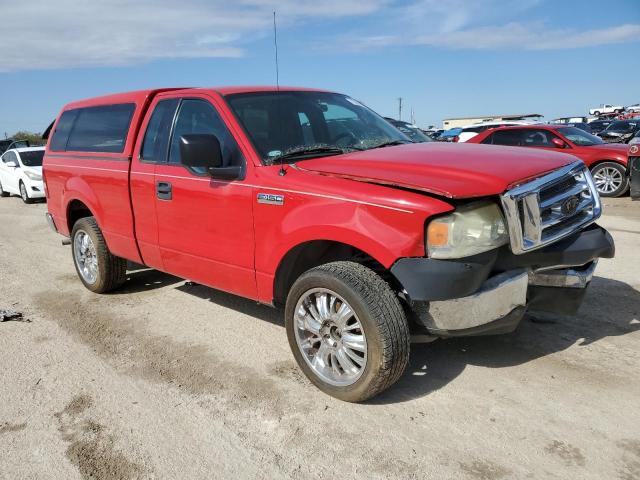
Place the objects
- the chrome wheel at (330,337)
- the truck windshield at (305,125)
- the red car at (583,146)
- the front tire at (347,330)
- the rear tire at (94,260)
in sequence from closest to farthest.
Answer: the front tire at (347,330) < the chrome wheel at (330,337) < the truck windshield at (305,125) < the rear tire at (94,260) < the red car at (583,146)

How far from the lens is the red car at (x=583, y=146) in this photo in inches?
446

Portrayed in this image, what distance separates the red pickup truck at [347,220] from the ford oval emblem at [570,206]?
0.01 meters

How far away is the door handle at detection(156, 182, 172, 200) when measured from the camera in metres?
4.41

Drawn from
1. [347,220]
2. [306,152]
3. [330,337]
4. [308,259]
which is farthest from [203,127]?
[330,337]

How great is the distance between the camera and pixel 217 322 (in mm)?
4809

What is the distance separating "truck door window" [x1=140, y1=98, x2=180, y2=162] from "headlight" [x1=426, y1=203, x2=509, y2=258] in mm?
2563

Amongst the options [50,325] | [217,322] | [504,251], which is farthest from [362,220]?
[50,325]

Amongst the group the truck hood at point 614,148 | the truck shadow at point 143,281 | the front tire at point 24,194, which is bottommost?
the front tire at point 24,194

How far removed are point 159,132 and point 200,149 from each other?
3.88 ft

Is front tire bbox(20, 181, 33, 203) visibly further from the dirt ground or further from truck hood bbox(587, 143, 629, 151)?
truck hood bbox(587, 143, 629, 151)

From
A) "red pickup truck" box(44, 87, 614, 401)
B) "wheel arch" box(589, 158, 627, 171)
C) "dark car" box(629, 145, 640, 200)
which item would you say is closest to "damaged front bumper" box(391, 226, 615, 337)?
"red pickup truck" box(44, 87, 614, 401)

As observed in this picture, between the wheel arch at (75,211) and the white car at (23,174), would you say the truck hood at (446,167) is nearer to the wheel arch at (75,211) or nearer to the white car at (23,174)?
the wheel arch at (75,211)

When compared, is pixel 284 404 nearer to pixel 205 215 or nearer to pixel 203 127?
pixel 205 215

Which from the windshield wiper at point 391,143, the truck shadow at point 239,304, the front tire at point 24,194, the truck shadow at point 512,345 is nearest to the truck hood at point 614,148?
the truck shadow at point 512,345
